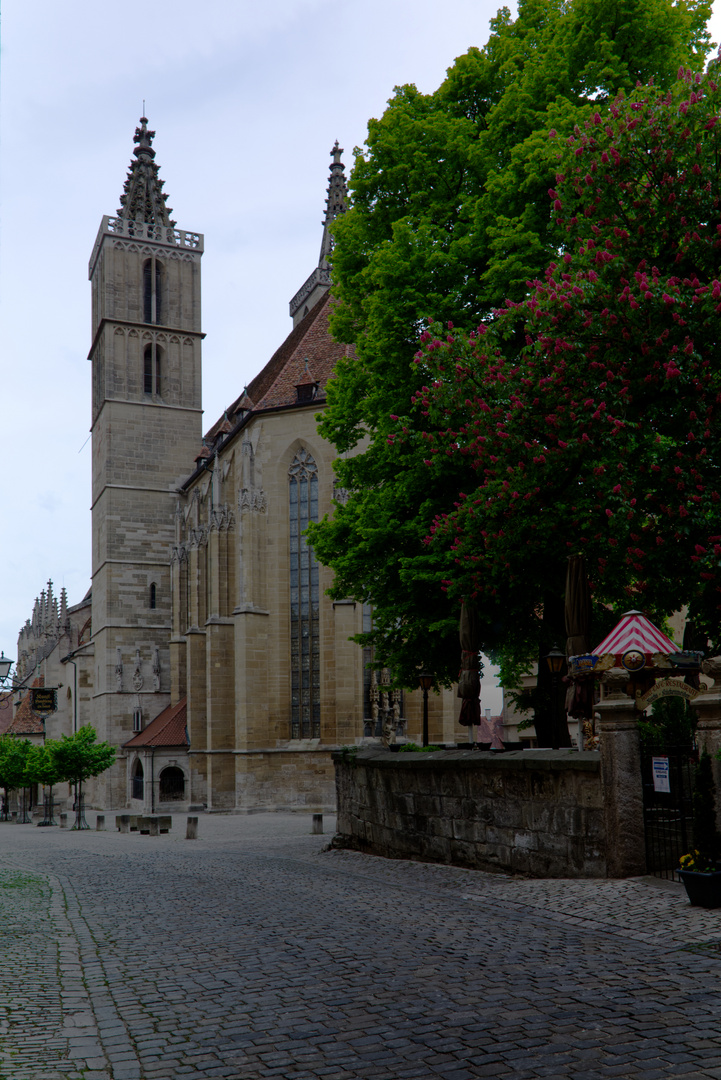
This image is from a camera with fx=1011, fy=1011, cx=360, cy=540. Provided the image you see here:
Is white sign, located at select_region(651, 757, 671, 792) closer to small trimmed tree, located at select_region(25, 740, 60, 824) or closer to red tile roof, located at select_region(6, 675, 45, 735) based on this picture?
small trimmed tree, located at select_region(25, 740, 60, 824)

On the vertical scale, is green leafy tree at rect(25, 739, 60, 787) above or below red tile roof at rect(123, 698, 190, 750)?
below

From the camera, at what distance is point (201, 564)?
45.3 m

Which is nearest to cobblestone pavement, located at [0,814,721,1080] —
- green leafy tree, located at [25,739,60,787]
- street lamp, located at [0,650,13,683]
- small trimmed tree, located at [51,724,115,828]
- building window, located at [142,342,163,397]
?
street lamp, located at [0,650,13,683]

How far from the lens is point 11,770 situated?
168 ft

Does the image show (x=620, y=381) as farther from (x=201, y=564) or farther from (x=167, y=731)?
(x=167, y=731)

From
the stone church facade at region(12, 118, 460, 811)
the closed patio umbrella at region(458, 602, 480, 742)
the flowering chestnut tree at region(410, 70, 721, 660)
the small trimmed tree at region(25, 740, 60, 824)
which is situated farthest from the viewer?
the small trimmed tree at region(25, 740, 60, 824)

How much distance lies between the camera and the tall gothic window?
3697cm

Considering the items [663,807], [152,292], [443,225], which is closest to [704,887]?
[663,807]

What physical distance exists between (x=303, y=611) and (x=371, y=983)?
31163 millimetres

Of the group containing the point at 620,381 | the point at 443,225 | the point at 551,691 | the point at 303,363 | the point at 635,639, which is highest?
the point at 303,363

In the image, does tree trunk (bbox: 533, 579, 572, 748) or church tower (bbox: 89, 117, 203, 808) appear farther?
church tower (bbox: 89, 117, 203, 808)

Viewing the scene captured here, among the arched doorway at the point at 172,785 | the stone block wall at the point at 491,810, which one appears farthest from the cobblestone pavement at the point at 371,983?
the arched doorway at the point at 172,785

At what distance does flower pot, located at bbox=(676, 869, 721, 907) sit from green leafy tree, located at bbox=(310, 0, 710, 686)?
6.87 m

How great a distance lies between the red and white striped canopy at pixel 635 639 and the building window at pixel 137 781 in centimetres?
3927
